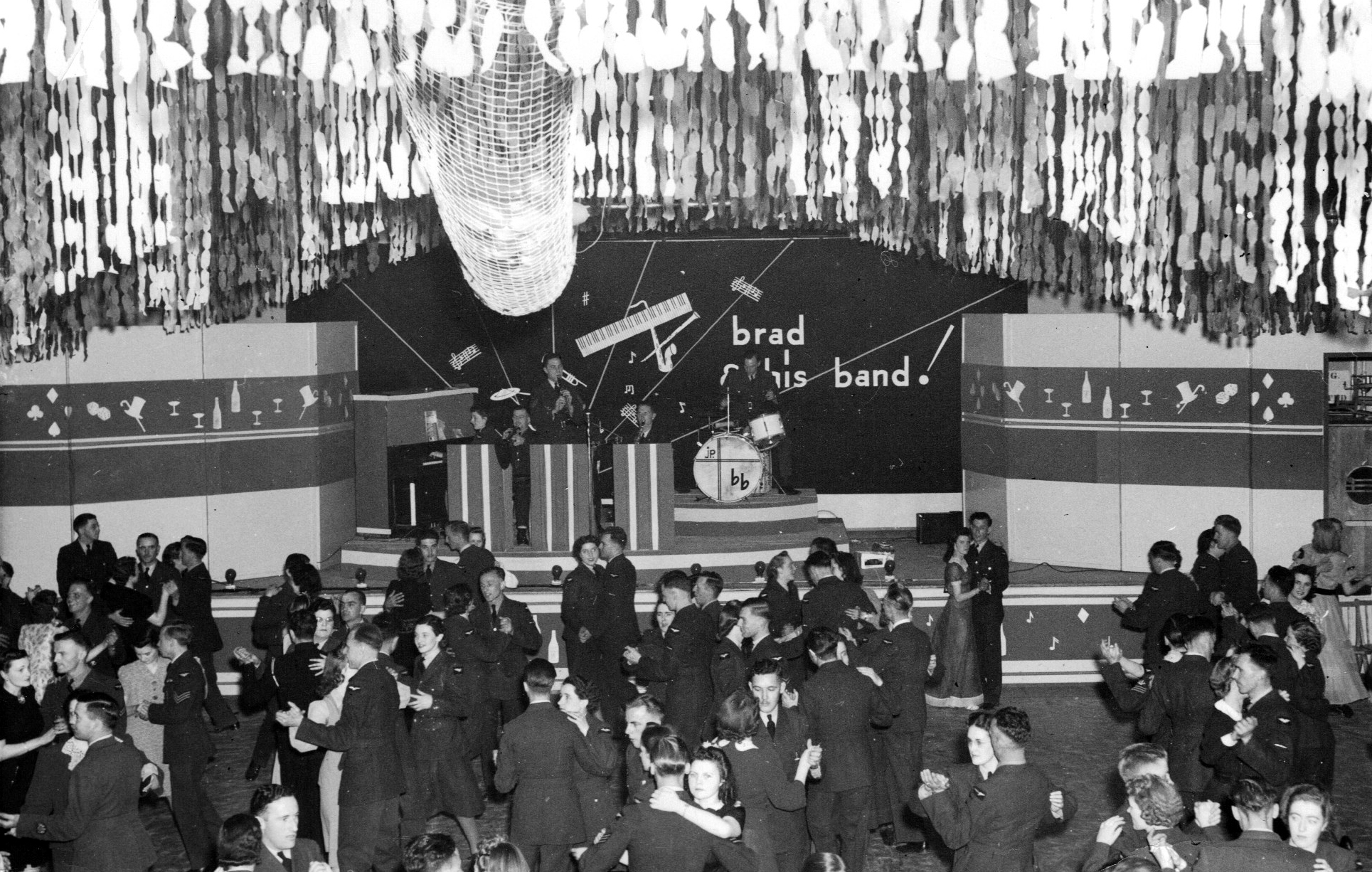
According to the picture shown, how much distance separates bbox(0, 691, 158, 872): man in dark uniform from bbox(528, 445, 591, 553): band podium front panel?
616 centimetres

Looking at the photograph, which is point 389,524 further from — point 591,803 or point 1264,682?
point 1264,682

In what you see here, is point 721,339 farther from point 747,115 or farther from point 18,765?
point 18,765

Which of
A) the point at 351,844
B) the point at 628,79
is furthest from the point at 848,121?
the point at 351,844

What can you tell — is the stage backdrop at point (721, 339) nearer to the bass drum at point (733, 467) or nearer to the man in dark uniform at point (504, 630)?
the bass drum at point (733, 467)

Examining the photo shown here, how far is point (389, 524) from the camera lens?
41.7 feet

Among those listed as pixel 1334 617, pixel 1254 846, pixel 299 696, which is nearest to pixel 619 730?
pixel 299 696

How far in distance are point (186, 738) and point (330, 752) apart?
0.74 m

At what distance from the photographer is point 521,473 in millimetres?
11992

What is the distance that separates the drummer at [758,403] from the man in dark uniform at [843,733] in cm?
630

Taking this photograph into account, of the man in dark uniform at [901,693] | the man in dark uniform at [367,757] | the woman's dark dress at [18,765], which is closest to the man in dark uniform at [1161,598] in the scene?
the man in dark uniform at [901,693]

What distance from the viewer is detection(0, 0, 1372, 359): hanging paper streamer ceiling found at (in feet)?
14.1

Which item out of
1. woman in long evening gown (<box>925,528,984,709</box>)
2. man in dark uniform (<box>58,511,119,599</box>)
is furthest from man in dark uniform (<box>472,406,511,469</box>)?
woman in long evening gown (<box>925,528,984,709</box>)

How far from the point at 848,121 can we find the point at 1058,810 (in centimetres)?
282

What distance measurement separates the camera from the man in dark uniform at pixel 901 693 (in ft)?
24.3
